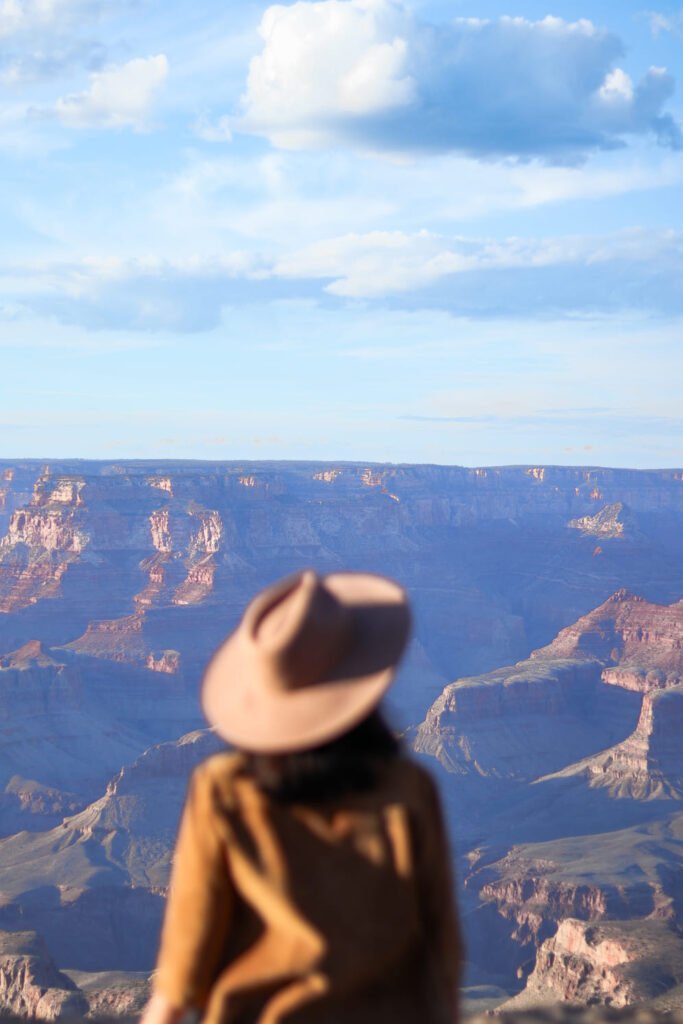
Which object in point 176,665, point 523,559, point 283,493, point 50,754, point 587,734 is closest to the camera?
point 50,754

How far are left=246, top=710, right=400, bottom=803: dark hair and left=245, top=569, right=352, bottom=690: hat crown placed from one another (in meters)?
0.19

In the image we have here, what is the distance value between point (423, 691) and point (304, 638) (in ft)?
322

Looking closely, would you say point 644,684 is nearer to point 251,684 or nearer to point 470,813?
point 470,813

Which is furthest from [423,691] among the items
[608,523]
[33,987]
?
[33,987]

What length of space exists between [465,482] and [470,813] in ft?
235

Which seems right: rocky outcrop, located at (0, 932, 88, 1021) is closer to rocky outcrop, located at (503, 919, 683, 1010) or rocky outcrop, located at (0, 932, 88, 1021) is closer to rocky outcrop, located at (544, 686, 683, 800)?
rocky outcrop, located at (503, 919, 683, 1010)

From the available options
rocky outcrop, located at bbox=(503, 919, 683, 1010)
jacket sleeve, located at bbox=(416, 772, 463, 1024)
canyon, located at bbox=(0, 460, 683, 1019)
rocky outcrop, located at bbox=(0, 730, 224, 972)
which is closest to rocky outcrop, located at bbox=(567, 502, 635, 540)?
canyon, located at bbox=(0, 460, 683, 1019)

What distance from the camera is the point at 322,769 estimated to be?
A: 3578mm

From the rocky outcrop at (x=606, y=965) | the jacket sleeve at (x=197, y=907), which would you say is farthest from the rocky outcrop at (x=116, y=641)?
the jacket sleeve at (x=197, y=907)

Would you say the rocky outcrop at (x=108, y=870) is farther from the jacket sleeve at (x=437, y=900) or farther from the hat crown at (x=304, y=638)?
the hat crown at (x=304, y=638)

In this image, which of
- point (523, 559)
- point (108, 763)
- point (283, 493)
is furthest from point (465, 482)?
point (108, 763)

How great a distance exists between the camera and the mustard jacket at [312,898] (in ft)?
11.6

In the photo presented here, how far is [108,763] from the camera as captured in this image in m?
77.3

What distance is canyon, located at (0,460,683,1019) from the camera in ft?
161
